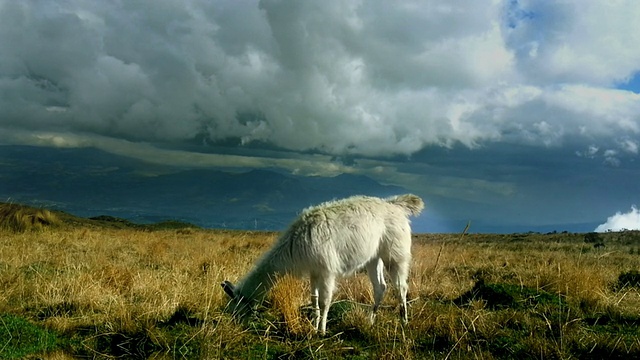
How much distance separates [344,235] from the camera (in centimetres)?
860

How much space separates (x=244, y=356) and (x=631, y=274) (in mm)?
10396

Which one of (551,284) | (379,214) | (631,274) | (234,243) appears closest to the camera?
(379,214)

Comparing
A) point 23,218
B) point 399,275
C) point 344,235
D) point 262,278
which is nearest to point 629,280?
point 399,275

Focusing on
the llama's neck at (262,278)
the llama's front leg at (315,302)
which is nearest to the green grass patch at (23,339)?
the llama's neck at (262,278)

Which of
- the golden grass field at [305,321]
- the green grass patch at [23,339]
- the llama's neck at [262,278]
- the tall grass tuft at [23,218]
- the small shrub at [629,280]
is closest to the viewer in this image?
the green grass patch at [23,339]

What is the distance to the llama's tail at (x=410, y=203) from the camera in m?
10.0

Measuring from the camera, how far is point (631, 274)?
12734 millimetres

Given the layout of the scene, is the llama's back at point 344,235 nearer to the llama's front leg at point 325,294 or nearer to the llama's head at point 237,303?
the llama's front leg at point 325,294

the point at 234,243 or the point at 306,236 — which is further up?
the point at 306,236

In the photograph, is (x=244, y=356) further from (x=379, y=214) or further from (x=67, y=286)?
(x=67, y=286)

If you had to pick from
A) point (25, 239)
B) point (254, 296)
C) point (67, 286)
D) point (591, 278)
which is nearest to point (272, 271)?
point (254, 296)

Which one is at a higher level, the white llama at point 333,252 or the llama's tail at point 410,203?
the llama's tail at point 410,203

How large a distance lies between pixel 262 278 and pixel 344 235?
4.99 feet

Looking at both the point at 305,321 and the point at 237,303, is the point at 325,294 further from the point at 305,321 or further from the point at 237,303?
the point at 237,303
